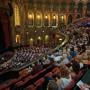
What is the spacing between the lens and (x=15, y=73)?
14273mm

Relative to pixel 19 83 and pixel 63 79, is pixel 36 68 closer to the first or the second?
pixel 19 83

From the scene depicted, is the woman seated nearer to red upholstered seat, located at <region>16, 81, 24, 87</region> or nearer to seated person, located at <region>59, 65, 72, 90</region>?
seated person, located at <region>59, 65, 72, 90</region>

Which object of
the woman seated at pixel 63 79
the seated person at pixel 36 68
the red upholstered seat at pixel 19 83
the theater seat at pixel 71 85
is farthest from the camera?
the seated person at pixel 36 68

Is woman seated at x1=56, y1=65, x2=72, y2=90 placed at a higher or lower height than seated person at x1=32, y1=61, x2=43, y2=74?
higher

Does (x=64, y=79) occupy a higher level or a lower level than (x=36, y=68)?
higher

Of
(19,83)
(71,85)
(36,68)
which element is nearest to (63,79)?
(71,85)

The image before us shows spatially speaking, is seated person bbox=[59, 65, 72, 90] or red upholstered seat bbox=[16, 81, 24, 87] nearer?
seated person bbox=[59, 65, 72, 90]

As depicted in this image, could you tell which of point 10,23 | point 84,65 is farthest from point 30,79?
point 10,23

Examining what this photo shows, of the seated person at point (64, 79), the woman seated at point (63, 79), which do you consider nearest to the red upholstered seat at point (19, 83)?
the woman seated at point (63, 79)

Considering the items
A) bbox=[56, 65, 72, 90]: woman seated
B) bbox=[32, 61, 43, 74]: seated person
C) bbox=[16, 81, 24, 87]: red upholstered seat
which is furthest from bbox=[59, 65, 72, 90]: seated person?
bbox=[32, 61, 43, 74]: seated person

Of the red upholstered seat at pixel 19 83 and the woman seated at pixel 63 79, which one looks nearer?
the woman seated at pixel 63 79

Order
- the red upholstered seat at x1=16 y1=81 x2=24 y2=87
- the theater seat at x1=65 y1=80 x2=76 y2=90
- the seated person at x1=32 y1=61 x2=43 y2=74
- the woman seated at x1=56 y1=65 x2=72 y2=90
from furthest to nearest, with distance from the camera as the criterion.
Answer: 1. the seated person at x1=32 y1=61 x2=43 y2=74
2. the red upholstered seat at x1=16 y1=81 x2=24 y2=87
3. the woman seated at x1=56 y1=65 x2=72 y2=90
4. the theater seat at x1=65 y1=80 x2=76 y2=90

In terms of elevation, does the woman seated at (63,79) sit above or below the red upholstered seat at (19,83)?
above

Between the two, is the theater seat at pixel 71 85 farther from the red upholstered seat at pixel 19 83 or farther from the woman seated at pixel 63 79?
the red upholstered seat at pixel 19 83
